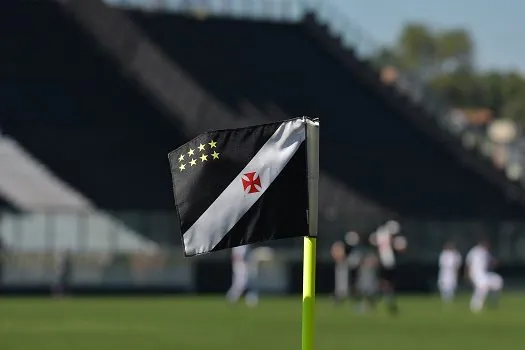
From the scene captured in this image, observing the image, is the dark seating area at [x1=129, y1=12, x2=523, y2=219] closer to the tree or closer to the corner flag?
the corner flag

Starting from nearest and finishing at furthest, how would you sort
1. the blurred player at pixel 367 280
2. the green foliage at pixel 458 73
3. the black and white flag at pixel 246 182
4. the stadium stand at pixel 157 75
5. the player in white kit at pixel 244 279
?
the black and white flag at pixel 246 182 < the blurred player at pixel 367 280 < the player in white kit at pixel 244 279 < the stadium stand at pixel 157 75 < the green foliage at pixel 458 73

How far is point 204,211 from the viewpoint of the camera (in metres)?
10.8

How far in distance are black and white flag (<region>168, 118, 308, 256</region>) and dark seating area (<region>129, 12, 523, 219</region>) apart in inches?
1987

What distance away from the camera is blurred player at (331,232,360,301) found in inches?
1733

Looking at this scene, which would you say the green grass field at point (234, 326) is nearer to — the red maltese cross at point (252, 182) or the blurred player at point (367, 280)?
the blurred player at point (367, 280)

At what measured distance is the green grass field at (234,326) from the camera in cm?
2552

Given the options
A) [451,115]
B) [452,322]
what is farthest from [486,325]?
[451,115]

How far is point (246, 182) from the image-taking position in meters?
10.6

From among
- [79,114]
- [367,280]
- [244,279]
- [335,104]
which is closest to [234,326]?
[367,280]

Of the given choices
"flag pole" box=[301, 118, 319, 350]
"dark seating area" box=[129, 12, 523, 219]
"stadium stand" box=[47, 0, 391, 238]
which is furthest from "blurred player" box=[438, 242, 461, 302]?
"flag pole" box=[301, 118, 319, 350]

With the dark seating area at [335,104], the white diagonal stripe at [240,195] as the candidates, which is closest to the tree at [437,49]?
the dark seating area at [335,104]

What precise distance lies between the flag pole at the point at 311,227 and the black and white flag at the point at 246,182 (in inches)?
2.3

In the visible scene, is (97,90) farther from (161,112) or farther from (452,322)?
(452,322)

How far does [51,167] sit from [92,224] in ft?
14.4
